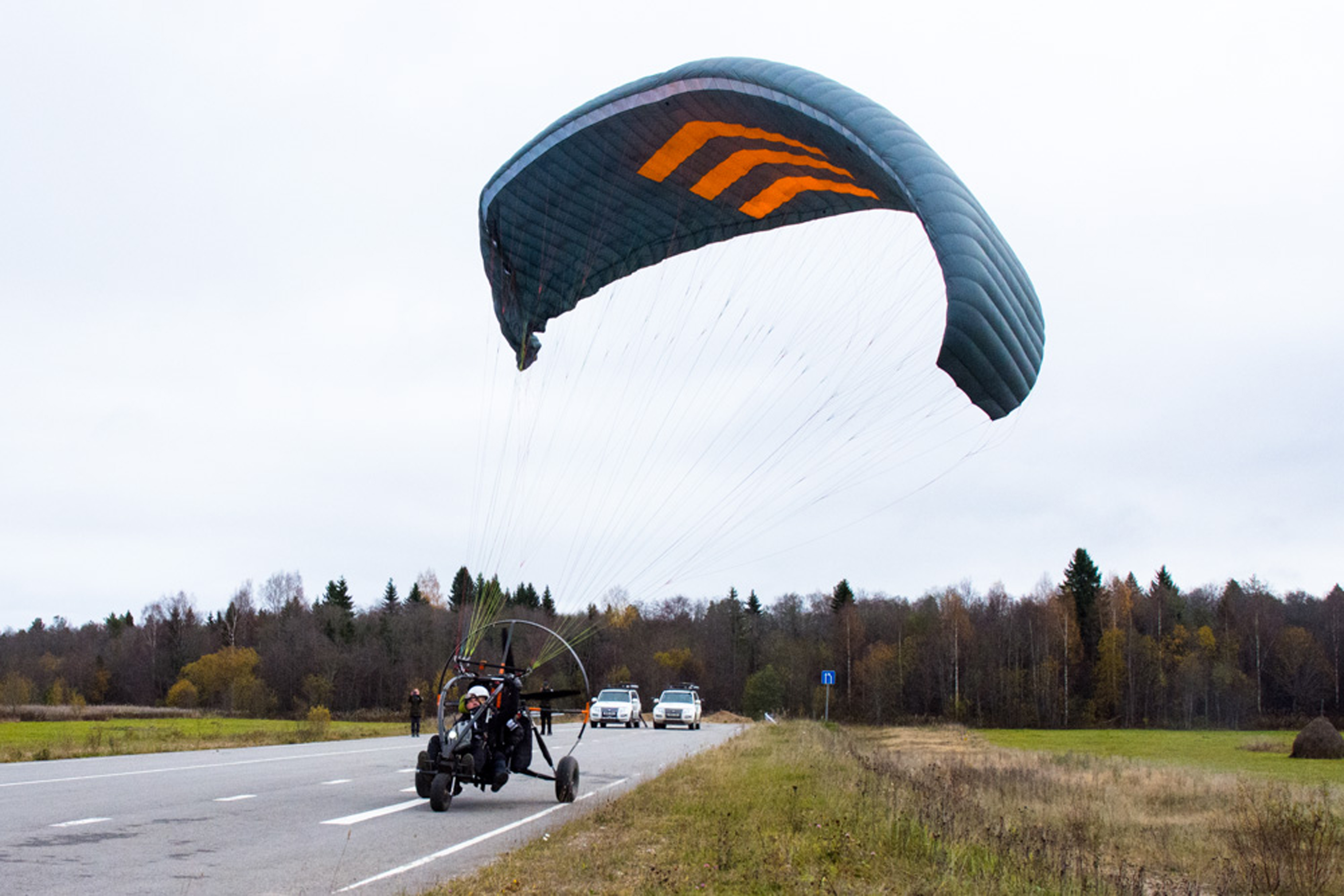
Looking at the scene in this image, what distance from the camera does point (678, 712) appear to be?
115 ft

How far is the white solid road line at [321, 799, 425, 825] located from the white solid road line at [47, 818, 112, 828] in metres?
1.63

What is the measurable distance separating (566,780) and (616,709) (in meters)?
24.5

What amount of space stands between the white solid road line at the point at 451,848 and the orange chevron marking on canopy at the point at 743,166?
6029 mm

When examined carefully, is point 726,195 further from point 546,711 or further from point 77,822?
point 77,822

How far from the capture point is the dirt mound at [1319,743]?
89.4ft

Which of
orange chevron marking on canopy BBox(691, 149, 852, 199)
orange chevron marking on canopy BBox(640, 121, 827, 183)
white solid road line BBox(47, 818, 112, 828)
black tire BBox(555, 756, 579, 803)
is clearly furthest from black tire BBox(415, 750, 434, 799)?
orange chevron marking on canopy BBox(691, 149, 852, 199)

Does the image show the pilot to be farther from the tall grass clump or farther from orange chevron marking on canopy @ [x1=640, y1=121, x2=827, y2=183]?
the tall grass clump

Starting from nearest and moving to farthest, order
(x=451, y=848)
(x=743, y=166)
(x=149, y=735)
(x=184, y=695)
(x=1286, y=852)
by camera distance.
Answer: (x=451, y=848)
(x=1286, y=852)
(x=743, y=166)
(x=149, y=735)
(x=184, y=695)

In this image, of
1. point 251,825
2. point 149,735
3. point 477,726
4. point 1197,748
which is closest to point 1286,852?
point 477,726

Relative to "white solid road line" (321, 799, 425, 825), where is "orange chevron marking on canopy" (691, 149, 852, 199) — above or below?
above

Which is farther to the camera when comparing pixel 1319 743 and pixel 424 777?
pixel 1319 743

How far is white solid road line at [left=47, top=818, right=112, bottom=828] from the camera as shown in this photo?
785 cm

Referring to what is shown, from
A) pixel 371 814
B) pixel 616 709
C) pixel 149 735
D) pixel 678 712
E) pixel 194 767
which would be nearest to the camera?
pixel 371 814

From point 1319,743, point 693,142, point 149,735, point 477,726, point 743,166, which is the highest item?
point 693,142
